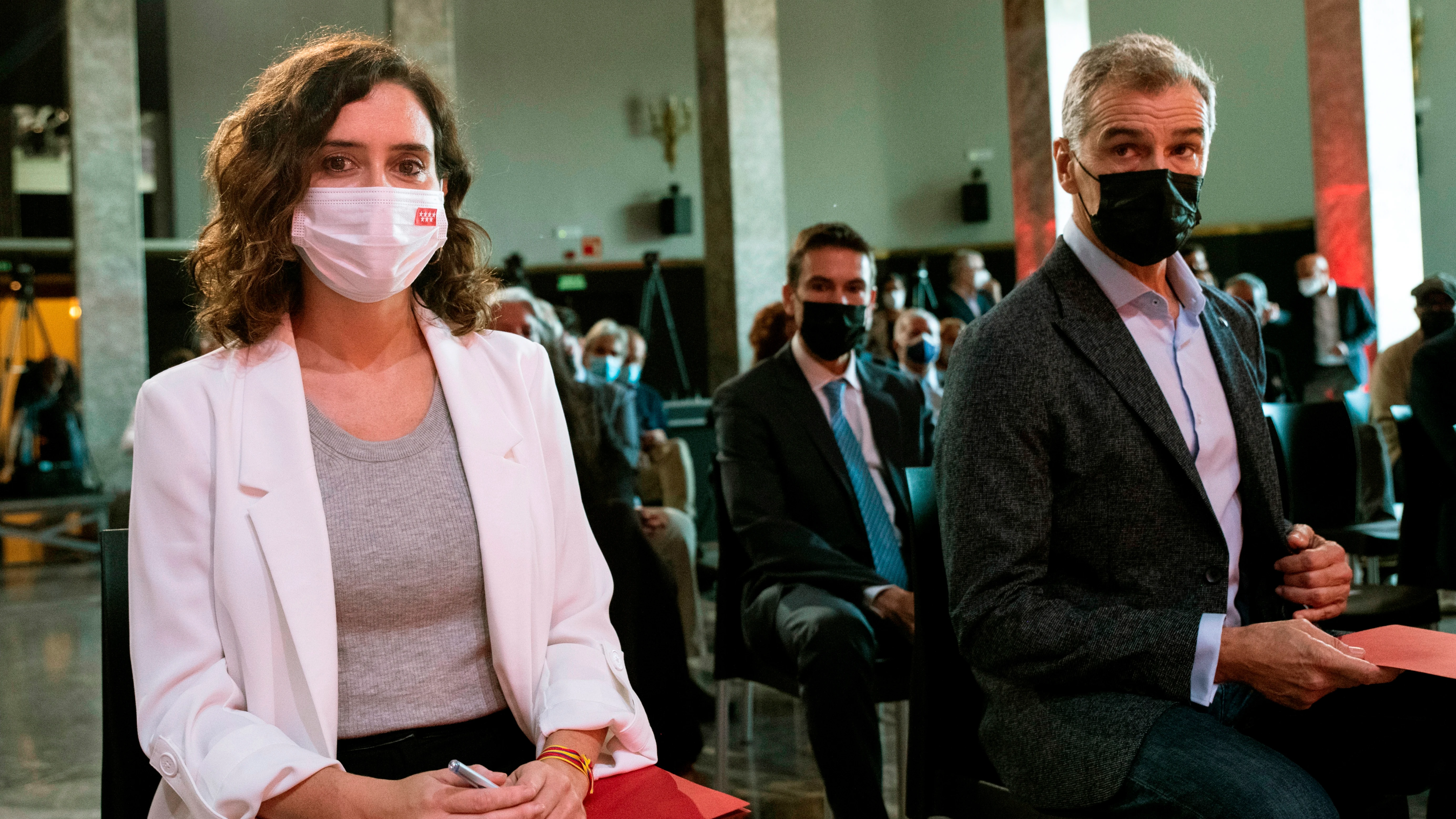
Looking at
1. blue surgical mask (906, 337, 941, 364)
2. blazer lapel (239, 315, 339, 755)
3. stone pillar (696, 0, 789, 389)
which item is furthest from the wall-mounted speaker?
blazer lapel (239, 315, 339, 755)

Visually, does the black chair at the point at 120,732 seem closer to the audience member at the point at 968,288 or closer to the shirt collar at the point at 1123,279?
the shirt collar at the point at 1123,279

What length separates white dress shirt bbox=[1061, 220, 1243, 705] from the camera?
A: 1.69 metres

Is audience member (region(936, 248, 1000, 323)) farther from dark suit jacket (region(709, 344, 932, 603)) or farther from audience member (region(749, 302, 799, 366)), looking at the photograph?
dark suit jacket (region(709, 344, 932, 603))

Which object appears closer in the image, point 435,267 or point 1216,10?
point 435,267

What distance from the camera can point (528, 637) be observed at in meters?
1.49

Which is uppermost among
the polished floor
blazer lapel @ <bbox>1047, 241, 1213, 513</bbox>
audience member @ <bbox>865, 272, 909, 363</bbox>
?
audience member @ <bbox>865, 272, 909, 363</bbox>

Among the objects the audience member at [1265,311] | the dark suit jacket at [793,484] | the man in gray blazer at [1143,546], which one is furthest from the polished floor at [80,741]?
the audience member at [1265,311]

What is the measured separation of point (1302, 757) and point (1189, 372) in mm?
571

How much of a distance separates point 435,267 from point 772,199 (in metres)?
6.20

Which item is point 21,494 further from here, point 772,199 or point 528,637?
point 528,637

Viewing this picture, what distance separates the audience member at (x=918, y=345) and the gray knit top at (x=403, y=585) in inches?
157

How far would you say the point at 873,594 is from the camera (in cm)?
262

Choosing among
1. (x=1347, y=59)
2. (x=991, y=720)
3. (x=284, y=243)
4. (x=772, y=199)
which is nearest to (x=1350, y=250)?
(x=1347, y=59)

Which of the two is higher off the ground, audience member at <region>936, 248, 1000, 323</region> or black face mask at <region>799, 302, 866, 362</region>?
audience member at <region>936, 248, 1000, 323</region>
